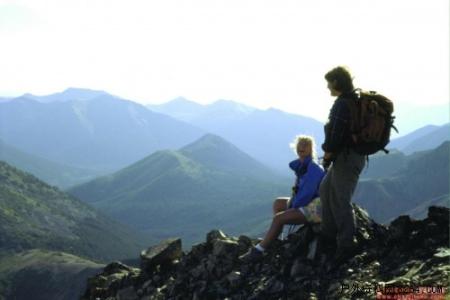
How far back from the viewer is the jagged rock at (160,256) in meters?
18.0

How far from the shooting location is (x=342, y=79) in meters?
11.2

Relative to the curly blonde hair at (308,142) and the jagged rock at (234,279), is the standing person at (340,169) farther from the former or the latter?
the jagged rock at (234,279)

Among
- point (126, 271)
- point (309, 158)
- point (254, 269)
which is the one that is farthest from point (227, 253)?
point (126, 271)

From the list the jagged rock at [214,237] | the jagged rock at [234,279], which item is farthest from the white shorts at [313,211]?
the jagged rock at [214,237]

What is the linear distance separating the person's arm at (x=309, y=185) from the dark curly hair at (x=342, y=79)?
309 cm

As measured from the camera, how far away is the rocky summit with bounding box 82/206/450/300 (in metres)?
10.5

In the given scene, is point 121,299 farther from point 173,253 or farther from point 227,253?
point 227,253

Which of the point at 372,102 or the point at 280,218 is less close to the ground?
the point at 372,102

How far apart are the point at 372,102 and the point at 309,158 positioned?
11.0 ft

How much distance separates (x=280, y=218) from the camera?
13.7 metres

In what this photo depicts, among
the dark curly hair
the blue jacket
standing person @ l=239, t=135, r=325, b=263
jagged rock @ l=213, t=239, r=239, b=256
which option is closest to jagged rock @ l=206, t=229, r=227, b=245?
jagged rock @ l=213, t=239, r=239, b=256

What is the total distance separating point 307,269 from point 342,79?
4819 mm

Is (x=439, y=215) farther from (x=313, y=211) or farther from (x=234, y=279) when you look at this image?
(x=234, y=279)

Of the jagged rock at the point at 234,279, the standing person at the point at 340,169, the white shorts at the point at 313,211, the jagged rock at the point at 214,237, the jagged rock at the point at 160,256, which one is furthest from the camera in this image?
the jagged rock at the point at 160,256
